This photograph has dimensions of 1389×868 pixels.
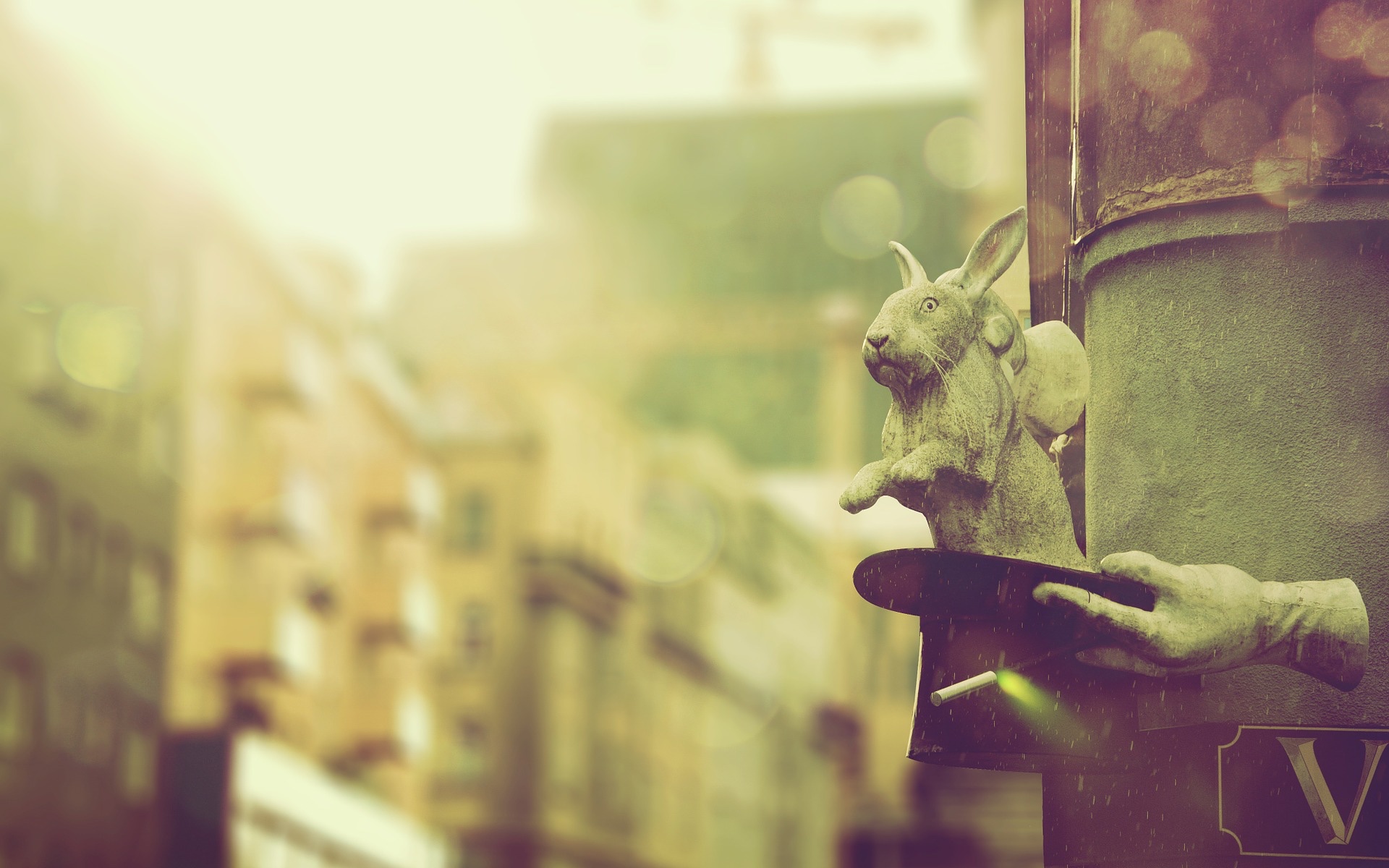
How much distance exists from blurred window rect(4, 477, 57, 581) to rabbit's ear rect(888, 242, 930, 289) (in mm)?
32198

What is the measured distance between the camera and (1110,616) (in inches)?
239

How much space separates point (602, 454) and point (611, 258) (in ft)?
384

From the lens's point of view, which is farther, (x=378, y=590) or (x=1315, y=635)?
(x=378, y=590)

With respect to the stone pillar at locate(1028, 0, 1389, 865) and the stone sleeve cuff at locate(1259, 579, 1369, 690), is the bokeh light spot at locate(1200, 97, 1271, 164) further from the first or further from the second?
the stone sleeve cuff at locate(1259, 579, 1369, 690)

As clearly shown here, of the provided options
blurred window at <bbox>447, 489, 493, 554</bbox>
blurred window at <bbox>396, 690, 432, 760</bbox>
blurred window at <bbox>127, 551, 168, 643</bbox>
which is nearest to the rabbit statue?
blurred window at <bbox>127, 551, 168, 643</bbox>

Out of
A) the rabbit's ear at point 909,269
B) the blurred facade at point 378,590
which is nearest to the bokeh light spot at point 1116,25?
the rabbit's ear at point 909,269

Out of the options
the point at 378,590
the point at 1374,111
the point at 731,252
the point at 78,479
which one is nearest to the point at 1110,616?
the point at 1374,111

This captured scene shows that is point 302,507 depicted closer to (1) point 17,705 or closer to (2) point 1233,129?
(1) point 17,705

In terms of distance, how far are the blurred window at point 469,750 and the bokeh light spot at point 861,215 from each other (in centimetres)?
13021

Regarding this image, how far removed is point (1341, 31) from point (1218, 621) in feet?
7.35

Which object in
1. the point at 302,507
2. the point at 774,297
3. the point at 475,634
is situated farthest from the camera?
the point at 774,297

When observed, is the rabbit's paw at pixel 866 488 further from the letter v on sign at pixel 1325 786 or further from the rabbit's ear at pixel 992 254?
the letter v on sign at pixel 1325 786

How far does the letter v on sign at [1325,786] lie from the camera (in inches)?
249

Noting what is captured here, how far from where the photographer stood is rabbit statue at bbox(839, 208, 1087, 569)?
6594mm
